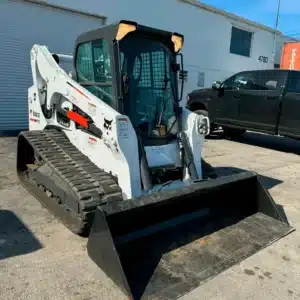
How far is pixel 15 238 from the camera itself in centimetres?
351

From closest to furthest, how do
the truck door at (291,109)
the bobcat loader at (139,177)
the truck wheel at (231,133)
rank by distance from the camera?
1. the bobcat loader at (139,177)
2. the truck door at (291,109)
3. the truck wheel at (231,133)

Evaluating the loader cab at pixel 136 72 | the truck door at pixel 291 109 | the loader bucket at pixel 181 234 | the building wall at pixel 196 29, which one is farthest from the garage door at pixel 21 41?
the loader bucket at pixel 181 234

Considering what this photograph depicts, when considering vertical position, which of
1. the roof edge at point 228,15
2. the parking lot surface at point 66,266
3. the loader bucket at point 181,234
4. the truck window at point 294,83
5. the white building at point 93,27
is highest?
the roof edge at point 228,15

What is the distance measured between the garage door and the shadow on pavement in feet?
20.6

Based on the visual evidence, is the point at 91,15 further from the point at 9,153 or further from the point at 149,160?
the point at 149,160

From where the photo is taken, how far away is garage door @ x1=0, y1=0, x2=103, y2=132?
9172 millimetres

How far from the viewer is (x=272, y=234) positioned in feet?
12.5

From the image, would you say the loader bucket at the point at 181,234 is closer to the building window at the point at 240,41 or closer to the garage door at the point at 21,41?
the garage door at the point at 21,41

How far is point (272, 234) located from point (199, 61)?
1224 cm

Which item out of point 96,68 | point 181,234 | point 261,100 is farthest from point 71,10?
point 181,234

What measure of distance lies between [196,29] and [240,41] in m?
3.85

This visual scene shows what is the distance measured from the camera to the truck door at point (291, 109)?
8219 mm

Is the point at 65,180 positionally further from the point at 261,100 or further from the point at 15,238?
the point at 261,100

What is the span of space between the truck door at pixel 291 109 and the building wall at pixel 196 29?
5.92 meters
